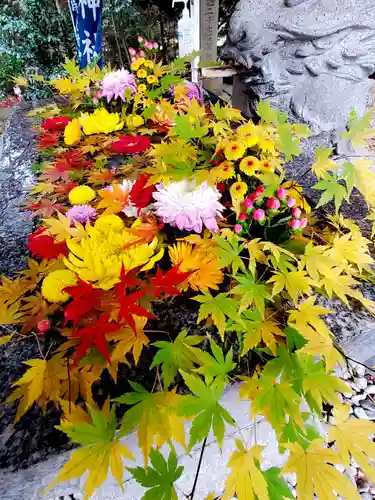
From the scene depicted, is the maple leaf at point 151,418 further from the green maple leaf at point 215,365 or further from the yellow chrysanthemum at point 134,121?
the yellow chrysanthemum at point 134,121

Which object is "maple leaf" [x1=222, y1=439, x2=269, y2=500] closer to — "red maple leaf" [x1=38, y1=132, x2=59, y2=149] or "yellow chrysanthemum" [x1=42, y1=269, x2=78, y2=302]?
"yellow chrysanthemum" [x1=42, y1=269, x2=78, y2=302]

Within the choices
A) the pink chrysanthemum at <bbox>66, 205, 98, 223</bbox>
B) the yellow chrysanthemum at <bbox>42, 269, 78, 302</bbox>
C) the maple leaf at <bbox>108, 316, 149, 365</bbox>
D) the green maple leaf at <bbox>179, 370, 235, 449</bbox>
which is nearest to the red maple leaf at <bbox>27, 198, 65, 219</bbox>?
the pink chrysanthemum at <bbox>66, 205, 98, 223</bbox>

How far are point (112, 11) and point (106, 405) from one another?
671 cm

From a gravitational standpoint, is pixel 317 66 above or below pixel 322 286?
above

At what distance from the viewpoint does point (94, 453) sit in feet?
2.12

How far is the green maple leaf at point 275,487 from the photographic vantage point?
0.70 metres

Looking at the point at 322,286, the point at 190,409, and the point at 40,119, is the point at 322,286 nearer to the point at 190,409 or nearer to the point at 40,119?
the point at 190,409

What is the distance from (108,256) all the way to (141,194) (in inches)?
11.7

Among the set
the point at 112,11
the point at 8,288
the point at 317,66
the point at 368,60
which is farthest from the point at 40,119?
the point at 112,11

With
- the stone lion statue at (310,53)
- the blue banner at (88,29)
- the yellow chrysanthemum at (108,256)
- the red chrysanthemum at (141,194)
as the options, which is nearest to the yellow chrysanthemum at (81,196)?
the red chrysanthemum at (141,194)

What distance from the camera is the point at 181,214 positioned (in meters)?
0.96

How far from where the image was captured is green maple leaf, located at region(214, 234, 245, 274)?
906mm

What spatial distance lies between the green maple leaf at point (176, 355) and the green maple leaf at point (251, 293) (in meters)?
0.15

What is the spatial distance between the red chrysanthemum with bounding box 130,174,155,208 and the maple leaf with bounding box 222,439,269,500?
0.72 m
